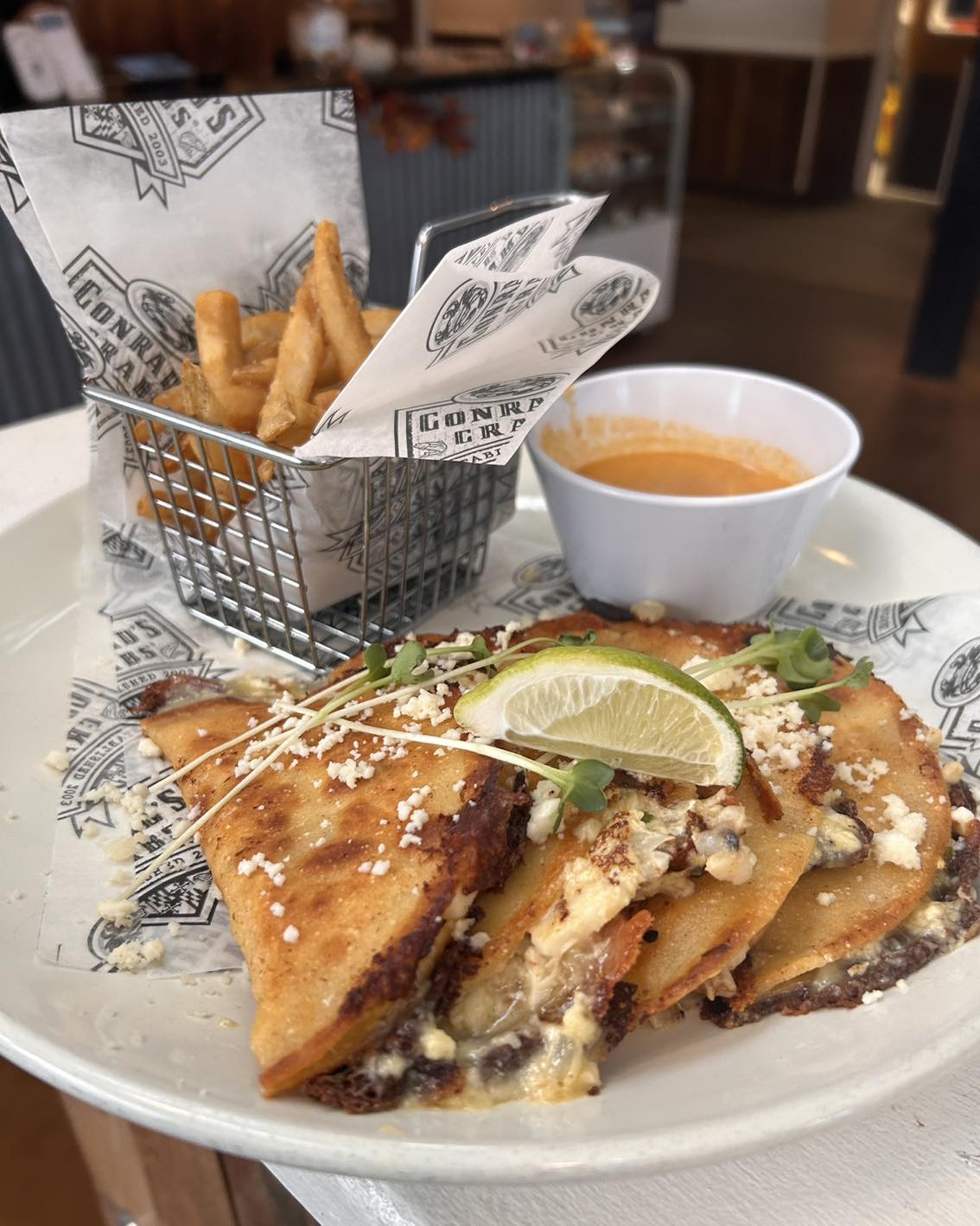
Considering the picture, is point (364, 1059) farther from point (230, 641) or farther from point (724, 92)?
point (724, 92)

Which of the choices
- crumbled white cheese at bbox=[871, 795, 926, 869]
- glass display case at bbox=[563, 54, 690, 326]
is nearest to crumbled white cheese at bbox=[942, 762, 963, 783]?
crumbled white cheese at bbox=[871, 795, 926, 869]

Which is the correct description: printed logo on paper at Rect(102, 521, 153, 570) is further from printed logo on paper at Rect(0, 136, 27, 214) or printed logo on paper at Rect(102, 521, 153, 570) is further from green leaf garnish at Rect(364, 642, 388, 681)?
green leaf garnish at Rect(364, 642, 388, 681)

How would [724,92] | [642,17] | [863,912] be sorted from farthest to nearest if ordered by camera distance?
[724,92]
[642,17]
[863,912]

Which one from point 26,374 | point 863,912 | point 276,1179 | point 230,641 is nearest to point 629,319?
point 230,641

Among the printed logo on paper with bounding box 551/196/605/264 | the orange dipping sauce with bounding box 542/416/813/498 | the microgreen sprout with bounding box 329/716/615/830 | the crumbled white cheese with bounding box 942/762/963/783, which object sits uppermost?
the printed logo on paper with bounding box 551/196/605/264

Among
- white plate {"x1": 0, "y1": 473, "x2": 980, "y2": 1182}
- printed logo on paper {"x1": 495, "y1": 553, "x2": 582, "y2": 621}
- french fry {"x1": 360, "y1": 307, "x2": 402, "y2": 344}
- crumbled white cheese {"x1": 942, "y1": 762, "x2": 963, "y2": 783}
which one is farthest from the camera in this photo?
printed logo on paper {"x1": 495, "y1": 553, "x2": 582, "y2": 621}

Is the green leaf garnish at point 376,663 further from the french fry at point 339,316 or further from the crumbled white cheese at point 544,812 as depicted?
the french fry at point 339,316

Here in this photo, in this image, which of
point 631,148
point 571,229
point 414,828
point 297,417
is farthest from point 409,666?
point 631,148

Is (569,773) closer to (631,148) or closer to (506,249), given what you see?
(506,249)
